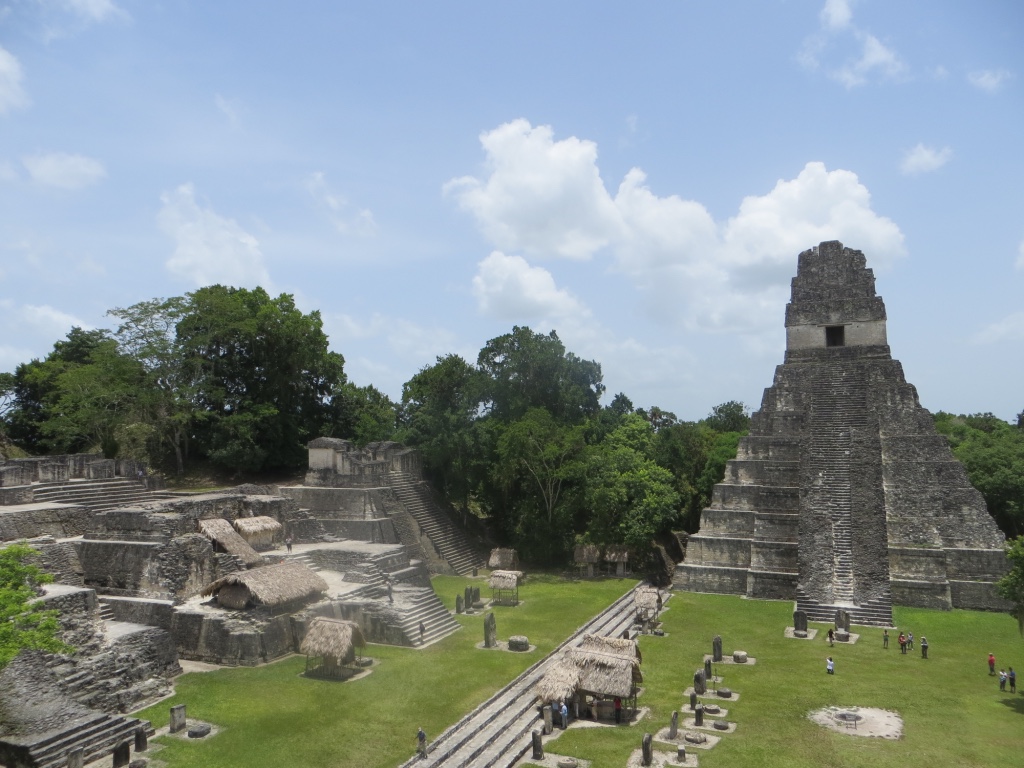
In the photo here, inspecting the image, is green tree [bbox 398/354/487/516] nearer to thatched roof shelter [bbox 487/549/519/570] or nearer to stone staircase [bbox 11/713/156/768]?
thatched roof shelter [bbox 487/549/519/570]

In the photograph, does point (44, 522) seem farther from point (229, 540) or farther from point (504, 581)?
point (504, 581)

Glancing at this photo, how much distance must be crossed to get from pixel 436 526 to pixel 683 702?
1685 cm

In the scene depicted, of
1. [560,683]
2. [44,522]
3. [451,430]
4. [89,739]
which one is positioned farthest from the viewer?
[451,430]

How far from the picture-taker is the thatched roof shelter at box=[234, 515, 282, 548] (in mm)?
22172

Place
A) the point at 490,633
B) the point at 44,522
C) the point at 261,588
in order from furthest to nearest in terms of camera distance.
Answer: the point at 44,522 → the point at 490,633 → the point at 261,588

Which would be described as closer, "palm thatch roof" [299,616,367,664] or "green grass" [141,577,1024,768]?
"green grass" [141,577,1024,768]

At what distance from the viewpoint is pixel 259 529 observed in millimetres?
22609

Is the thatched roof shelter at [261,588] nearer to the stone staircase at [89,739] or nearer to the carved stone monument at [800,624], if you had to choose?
the stone staircase at [89,739]

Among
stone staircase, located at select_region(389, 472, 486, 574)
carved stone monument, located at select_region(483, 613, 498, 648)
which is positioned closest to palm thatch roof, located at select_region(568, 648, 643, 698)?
carved stone monument, located at select_region(483, 613, 498, 648)

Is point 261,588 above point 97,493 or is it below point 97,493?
below

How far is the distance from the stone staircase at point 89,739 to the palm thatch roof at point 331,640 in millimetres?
A: 3585

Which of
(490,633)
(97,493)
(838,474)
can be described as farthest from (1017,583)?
(97,493)

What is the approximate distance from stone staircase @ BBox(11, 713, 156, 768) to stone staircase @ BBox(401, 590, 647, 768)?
510 cm

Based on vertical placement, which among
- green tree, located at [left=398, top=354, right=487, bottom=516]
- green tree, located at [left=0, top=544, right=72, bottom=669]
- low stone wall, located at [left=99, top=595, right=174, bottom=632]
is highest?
green tree, located at [left=398, top=354, right=487, bottom=516]
